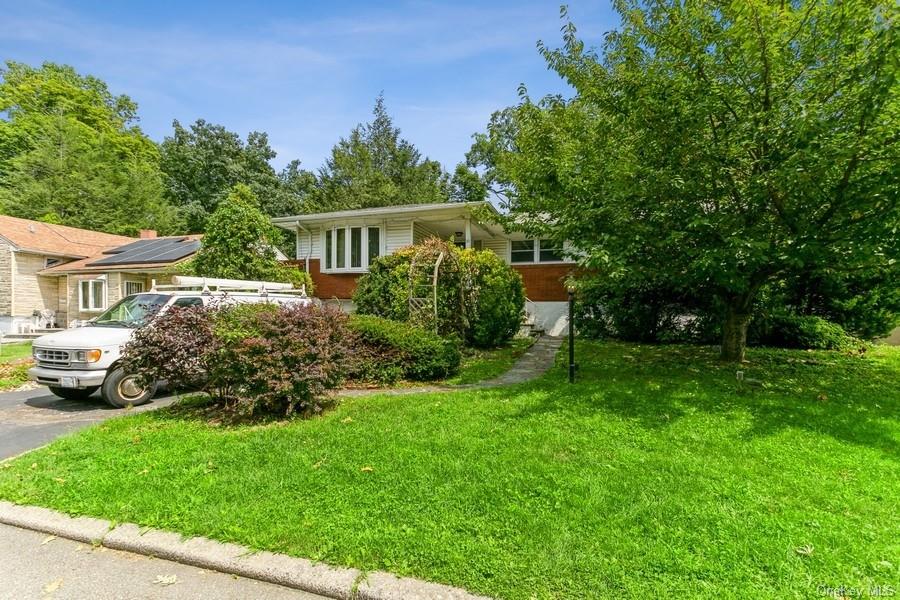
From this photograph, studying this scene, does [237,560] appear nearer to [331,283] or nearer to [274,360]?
[274,360]

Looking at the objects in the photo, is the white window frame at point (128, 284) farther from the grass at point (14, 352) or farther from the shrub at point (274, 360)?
the shrub at point (274, 360)

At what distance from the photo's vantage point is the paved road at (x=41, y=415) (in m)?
5.42

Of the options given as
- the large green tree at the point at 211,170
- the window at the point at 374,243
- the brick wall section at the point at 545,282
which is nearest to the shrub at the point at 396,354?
the window at the point at 374,243

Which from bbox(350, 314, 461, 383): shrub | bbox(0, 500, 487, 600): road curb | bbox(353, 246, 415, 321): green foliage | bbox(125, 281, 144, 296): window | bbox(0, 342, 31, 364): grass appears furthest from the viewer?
bbox(125, 281, 144, 296): window

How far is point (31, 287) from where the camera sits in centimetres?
2138

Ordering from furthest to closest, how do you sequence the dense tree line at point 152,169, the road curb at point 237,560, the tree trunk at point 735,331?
the dense tree line at point 152,169, the tree trunk at point 735,331, the road curb at point 237,560

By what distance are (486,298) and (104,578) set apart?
9901 mm

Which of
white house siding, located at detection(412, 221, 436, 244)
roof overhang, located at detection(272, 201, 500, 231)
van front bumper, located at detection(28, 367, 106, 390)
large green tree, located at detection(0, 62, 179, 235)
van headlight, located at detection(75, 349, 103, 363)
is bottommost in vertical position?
van front bumper, located at detection(28, 367, 106, 390)

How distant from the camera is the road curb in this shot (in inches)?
95.7

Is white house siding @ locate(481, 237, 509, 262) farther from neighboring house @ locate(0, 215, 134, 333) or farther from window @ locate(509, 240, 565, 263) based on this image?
neighboring house @ locate(0, 215, 134, 333)

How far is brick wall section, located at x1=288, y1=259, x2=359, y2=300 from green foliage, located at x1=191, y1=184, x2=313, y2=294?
1.80 meters

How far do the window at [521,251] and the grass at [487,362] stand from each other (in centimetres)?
496

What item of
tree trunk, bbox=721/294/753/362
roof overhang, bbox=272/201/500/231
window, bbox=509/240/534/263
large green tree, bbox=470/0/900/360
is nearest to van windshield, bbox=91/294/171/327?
large green tree, bbox=470/0/900/360

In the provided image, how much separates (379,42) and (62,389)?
31.8ft
